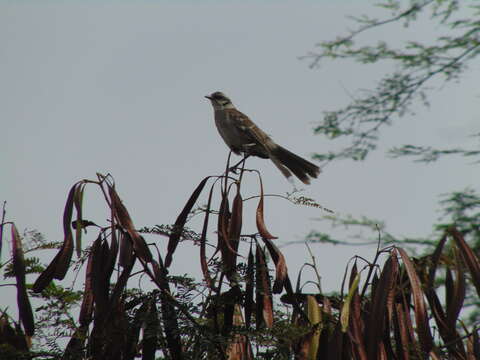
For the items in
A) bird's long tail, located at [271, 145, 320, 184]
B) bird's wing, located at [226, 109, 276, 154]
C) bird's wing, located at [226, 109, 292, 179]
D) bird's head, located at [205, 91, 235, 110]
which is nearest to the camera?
bird's long tail, located at [271, 145, 320, 184]

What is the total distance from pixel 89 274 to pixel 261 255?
1.98 feet

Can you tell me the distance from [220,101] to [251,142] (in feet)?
3.85

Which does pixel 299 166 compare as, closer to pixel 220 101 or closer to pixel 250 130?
pixel 250 130

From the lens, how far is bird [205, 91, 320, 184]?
161 inches

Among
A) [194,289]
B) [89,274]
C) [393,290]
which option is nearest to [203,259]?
[194,289]

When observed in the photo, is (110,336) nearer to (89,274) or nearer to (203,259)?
(89,274)

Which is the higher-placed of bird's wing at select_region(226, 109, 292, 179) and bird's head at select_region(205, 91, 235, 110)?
bird's head at select_region(205, 91, 235, 110)

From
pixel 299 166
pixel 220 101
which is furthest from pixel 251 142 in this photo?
pixel 220 101

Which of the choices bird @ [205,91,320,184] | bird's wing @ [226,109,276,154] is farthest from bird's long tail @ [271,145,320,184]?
bird's wing @ [226,109,276,154]

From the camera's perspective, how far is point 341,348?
6.61 ft

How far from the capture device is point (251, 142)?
4.88m

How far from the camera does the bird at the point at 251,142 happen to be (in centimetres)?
408

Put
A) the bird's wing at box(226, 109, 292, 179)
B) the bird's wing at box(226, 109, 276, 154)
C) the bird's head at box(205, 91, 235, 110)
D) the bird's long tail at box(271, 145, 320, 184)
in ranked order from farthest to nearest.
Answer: the bird's head at box(205, 91, 235, 110) < the bird's wing at box(226, 109, 276, 154) < the bird's wing at box(226, 109, 292, 179) < the bird's long tail at box(271, 145, 320, 184)

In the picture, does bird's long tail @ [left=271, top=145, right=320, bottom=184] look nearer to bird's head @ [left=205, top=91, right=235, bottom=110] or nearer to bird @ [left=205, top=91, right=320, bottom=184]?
bird @ [left=205, top=91, right=320, bottom=184]
